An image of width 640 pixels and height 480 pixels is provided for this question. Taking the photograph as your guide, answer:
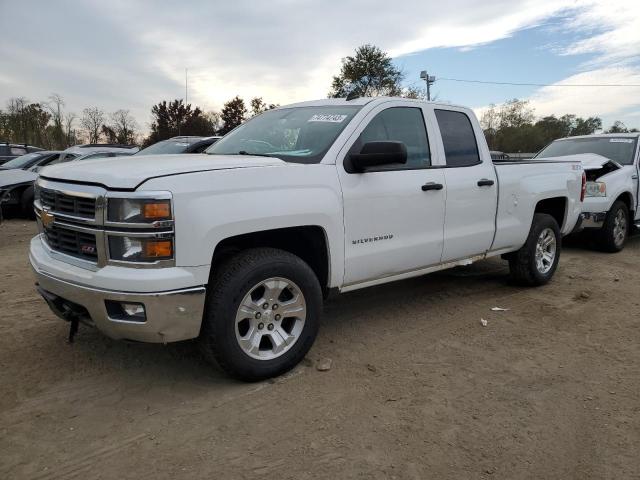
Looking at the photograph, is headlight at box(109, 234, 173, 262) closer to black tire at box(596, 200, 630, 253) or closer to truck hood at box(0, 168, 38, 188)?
black tire at box(596, 200, 630, 253)

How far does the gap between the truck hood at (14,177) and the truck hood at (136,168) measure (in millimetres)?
8343

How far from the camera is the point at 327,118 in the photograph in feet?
13.3

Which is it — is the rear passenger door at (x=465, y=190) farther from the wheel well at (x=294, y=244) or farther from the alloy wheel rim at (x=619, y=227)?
the alloy wheel rim at (x=619, y=227)

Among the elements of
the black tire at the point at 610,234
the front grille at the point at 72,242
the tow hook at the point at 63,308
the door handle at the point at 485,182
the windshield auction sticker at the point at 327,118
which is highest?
the windshield auction sticker at the point at 327,118

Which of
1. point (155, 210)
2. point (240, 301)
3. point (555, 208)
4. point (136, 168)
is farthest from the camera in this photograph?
point (555, 208)

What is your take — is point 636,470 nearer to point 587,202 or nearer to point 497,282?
point 497,282

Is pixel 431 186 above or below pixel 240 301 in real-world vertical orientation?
above

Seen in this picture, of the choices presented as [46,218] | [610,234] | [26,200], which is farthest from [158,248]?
[26,200]

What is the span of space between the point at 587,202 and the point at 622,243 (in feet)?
3.50

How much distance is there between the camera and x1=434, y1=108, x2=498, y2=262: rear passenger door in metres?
4.48

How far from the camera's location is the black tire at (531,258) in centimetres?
549

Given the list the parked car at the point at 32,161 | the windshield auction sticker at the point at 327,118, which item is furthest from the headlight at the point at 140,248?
the parked car at the point at 32,161

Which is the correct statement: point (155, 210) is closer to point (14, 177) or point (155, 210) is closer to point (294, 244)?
point (294, 244)

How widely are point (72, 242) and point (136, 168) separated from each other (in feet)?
2.02
